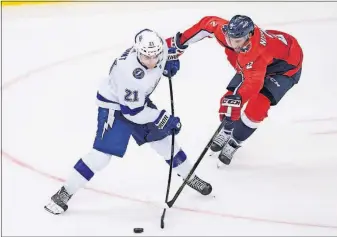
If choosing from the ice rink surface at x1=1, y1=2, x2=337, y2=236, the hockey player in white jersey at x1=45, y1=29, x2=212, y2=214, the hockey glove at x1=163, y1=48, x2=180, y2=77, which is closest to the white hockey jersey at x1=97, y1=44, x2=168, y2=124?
the hockey player in white jersey at x1=45, y1=29, x2=212, y2=214

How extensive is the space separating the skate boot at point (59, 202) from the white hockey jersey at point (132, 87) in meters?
0.45

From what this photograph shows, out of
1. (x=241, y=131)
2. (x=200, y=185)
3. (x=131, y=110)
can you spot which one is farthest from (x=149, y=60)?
(x=241, y=131)

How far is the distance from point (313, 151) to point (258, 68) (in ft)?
2.61

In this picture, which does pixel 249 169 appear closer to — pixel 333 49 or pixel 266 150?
pixel 266 150

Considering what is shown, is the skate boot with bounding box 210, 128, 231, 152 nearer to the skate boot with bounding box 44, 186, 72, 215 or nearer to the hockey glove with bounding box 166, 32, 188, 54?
the hockey glove with bounding box 166, 32, 188, 54

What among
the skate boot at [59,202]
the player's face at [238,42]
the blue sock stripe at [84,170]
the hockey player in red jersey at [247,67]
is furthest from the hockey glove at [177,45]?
the skate boot at [59,202]

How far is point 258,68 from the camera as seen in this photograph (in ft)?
11.5

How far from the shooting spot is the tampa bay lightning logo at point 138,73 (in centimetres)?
313

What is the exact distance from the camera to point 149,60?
3.12m

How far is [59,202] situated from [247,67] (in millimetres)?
1076

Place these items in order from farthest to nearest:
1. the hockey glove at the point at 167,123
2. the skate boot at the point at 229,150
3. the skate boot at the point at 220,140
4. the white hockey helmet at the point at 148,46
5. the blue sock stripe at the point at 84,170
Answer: the skate boot at the point at 220,140
the skate boot at the point at 229,150
the blue sock stripe at the point at 84,170
the hockey glove at the point at 167,123
the white hockey helmet at the point at 148,46

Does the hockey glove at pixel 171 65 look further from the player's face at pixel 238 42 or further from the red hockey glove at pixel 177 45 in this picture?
the player's face at pixel 238 42

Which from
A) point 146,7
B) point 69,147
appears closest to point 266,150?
point 69,147

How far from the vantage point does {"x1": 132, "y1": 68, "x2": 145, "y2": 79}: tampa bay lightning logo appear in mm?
3133
